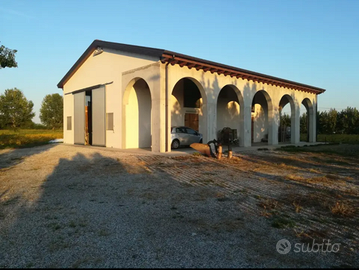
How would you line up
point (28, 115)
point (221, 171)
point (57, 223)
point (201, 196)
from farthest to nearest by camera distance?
point (28, 115) → point (221, 171) → point (201, 196) → point (57, 223)

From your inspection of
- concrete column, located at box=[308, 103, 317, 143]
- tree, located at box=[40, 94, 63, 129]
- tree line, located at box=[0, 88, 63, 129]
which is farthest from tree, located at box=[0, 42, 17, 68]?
tree, located at box=[40, 94, 63, 129]

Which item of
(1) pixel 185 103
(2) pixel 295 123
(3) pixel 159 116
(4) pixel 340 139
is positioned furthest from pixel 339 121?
(3) pixel 159 116

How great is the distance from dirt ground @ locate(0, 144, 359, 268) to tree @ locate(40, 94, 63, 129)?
6833 cm

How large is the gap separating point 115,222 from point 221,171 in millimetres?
5261

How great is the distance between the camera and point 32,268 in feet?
9.52

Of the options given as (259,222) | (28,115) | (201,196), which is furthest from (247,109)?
(28,115)

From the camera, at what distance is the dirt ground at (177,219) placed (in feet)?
10.3

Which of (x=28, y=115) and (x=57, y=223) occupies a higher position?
(x=28, y=115)

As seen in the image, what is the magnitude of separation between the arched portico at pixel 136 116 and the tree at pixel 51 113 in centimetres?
6062

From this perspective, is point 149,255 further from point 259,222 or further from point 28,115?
point 28,115

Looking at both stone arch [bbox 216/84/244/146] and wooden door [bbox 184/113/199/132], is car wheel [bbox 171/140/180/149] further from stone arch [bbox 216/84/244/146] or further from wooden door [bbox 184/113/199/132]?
stone arch [bbox 216/84/244/146]

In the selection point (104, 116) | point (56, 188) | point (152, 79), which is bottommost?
point (56, 188)

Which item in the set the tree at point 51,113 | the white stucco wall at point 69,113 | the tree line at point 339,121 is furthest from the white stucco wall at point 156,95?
the tree at point 51,113

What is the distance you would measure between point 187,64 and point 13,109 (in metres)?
52.5
